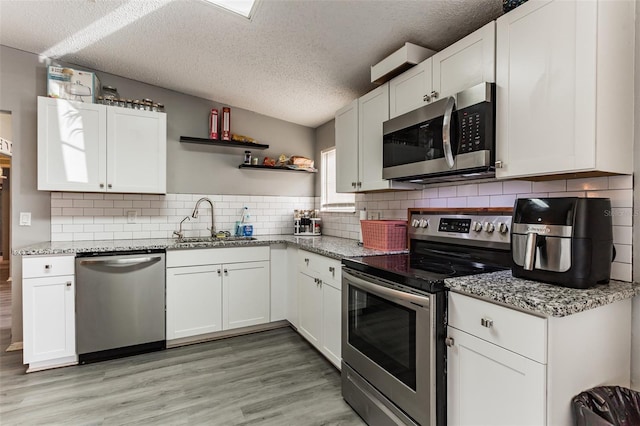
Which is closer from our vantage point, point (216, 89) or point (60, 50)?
point (60, 50)

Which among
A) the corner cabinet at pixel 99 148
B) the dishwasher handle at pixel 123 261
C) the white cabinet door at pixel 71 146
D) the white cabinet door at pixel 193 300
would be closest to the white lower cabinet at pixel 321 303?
the white cabinet door at pixel 193 300

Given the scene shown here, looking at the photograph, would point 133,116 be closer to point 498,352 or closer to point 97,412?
point 97,412

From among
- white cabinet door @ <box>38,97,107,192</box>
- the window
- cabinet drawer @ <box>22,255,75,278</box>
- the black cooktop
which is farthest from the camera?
the window

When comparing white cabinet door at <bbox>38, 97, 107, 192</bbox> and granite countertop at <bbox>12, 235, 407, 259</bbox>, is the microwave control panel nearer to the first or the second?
granite countertop at <bbox>12, 235, 407, 259</bbox>

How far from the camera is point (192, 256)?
294 centimetres

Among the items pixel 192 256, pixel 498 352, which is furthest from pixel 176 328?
pixel 498 352

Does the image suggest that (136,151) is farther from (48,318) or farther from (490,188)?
(490,188)

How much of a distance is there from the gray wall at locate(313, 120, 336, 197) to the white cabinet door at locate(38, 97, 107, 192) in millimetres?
2206

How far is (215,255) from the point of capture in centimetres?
304

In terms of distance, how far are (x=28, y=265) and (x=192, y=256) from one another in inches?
45.0

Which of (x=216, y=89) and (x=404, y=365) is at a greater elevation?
(x=216, y=89)

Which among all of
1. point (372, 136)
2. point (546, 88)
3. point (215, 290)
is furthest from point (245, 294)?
point (546, 88)

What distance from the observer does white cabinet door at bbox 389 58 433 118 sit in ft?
6.56

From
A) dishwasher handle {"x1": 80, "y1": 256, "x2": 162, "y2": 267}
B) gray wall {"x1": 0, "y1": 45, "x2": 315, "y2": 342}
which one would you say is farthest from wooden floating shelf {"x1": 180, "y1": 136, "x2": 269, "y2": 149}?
dishwasher handle {"x1": 80, "y1": 256, "x2": 162, "y2": 267}
